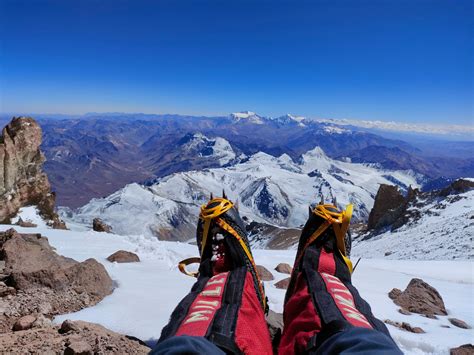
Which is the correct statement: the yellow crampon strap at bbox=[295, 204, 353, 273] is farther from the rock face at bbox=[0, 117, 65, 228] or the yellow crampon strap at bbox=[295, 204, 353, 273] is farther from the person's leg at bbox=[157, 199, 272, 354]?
the rock face at bbox=[0, 117, 65, 228]

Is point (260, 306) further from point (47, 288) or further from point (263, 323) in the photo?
point (47, 288)

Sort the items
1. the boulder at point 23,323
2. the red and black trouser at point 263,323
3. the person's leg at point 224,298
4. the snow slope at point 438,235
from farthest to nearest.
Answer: the snow slope at point 438,235 < the boulder at point 23,323 < the person's leg at point 224,298 < the red and black trouser at point 263,323

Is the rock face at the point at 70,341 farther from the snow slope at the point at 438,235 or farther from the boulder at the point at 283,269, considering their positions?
the snow slope at the point at 438,235

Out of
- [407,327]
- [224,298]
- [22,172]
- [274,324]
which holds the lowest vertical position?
[22,172]

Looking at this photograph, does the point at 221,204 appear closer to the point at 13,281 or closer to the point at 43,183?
the point at 13,281

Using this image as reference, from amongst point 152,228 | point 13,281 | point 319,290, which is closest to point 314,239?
point 319,290

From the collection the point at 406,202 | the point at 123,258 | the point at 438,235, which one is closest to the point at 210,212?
the point at 123,258

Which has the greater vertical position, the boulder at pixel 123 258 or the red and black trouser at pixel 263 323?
the red and black trouser at pixel 263 323

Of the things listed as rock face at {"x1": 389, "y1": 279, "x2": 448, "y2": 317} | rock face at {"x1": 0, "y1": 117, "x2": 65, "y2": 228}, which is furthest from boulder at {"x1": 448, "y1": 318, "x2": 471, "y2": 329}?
rock face at {"x1": 0, "y1": 117, "x2": 65, "y2": 228}

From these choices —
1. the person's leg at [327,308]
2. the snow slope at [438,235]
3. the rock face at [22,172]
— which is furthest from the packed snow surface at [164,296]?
the rock face at [22,172]
